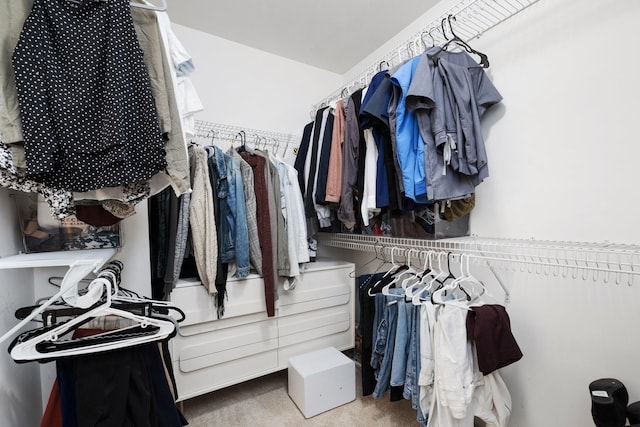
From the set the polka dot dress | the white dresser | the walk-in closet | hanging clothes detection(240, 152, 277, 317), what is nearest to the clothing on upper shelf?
the walk-in closet

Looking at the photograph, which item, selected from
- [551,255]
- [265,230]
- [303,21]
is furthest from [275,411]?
[303,21]

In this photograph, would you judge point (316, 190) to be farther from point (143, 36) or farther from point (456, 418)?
point (456, 418)

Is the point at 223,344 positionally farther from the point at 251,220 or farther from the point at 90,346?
the point at 90,346

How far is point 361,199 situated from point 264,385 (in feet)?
4.71

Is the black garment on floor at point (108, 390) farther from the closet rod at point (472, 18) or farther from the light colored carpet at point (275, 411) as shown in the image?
the closet rod at point (472, 18)

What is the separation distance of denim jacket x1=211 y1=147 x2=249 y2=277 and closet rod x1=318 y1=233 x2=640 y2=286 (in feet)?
2.80

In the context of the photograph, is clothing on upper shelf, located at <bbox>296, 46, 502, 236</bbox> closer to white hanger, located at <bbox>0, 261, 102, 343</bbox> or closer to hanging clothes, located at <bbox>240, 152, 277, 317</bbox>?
hanging clothes, located at <bbox>240, 152, 277, 317</bbox>

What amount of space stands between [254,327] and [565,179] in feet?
5.81

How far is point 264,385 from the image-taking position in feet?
6.30

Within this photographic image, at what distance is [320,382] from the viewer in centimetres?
160

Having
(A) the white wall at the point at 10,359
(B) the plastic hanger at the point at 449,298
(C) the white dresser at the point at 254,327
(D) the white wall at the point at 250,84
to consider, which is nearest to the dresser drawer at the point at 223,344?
(C) the white dresser at the point at 254,327

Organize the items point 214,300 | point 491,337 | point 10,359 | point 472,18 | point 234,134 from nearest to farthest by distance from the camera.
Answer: point 10,359 < point 491,337 < point 472,18 < point 214,300 < point 234,134

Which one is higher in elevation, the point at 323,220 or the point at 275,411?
the point at 323,220

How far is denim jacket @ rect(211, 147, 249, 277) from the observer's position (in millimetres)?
1618
